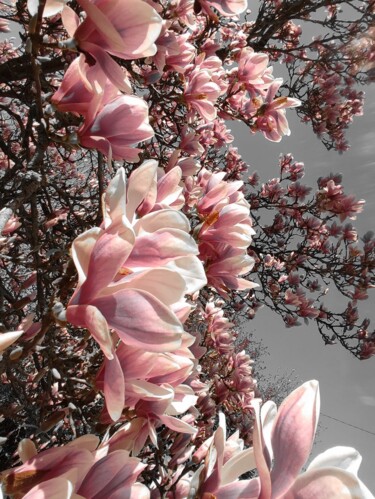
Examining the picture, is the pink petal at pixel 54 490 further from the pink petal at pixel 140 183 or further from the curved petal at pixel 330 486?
the pink petal at pixel 140 183

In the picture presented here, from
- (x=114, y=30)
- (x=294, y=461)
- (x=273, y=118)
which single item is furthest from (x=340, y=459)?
(x=273, y=118)

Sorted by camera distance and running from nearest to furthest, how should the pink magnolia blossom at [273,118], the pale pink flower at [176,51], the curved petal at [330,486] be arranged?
the curved petal at [330,486]
the pale pink flower at [176,51]
the pink magnolia blossom at [273,118]

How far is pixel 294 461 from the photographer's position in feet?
1.49

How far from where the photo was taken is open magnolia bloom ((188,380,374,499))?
1.33ft

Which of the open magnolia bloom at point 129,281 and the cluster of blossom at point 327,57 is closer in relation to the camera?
the open magnolia bloom at point 129,281

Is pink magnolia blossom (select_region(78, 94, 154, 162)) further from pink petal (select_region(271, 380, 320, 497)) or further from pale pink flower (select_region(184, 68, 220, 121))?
pale pink flower (select_region(184, 68, 220, 121))

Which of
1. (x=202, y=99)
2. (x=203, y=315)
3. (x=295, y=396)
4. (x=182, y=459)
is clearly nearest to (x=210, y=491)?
(x=295, y=396)

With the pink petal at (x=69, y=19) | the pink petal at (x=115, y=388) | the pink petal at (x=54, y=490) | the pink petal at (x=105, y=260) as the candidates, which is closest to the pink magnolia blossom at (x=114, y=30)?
the pink petal at (x=69, y=19)

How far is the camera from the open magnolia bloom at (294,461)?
0.40 metres

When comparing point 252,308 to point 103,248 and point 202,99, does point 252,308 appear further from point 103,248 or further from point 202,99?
point 103,248

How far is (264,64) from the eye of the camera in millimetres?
1620

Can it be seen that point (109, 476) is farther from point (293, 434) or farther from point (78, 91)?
point (78, 91)

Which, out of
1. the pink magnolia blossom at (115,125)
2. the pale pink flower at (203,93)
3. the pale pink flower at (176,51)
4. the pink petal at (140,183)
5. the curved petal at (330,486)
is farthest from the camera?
the pale pink flower at (203,93)

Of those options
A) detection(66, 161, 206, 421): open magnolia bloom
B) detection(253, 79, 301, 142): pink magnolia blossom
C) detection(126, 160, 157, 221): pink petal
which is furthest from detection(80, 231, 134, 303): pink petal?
detection(253, 79, 301, 142): pink magnolia blossom
